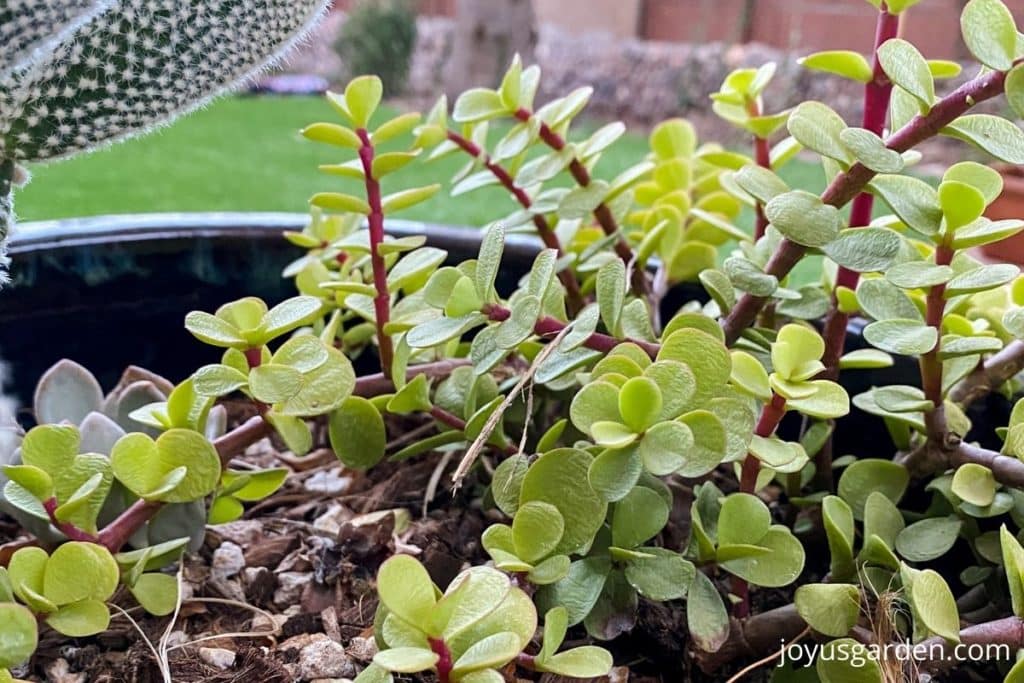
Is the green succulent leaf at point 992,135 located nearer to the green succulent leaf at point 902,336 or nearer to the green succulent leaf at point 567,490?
the green succulent leaf at point 902,336

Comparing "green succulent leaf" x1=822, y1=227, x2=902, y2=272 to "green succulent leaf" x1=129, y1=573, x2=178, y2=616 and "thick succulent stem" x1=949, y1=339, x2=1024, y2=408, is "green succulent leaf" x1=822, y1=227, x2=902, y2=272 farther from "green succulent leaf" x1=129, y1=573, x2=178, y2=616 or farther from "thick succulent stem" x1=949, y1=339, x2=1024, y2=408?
"green succulent leaf" x1=129, y1=573, x2=178, y2=616

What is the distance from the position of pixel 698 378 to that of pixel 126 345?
1.86 ft

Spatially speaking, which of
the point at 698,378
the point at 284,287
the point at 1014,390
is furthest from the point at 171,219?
the point at 1014,390

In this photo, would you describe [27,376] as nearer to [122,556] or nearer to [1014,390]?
[122,556]

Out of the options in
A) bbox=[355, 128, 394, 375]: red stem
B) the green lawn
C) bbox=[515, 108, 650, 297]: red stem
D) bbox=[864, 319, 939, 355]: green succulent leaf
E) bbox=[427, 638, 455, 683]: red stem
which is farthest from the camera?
the green lawn

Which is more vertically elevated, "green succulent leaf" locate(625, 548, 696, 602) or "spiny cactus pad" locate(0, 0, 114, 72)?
"spiny cactus pad" locate(0, 0, 114, 72)

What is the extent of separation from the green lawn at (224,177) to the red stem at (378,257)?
0.88 metres

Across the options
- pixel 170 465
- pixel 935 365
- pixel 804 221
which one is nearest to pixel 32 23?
pixel 170 465

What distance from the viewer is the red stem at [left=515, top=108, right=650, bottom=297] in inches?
26.2

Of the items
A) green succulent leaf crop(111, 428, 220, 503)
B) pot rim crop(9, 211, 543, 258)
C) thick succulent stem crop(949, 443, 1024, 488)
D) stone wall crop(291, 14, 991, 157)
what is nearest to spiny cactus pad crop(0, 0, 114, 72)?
green succulent leaf crop(111, 428, 220, 503)

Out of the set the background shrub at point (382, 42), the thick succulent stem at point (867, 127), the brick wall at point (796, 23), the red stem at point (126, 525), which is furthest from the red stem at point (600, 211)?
the background shrub at point (382, 42)

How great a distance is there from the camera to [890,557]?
467 millimetres

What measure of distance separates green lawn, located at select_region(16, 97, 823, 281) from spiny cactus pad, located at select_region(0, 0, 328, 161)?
98cm

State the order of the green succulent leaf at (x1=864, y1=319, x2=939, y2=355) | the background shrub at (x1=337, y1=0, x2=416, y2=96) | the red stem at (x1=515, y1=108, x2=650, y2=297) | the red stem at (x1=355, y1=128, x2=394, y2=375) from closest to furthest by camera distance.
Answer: the green succulent leaf at (x1=864, y1=319, x2=939, y2=355)
the red stem at (x1=355, y1=128, x2=394, y2=375)
the red stem at (x1=515, y1=108, x2=650, y2=297)
the background shrub at (x1=337, y1=0, x2=416, y2=96)
